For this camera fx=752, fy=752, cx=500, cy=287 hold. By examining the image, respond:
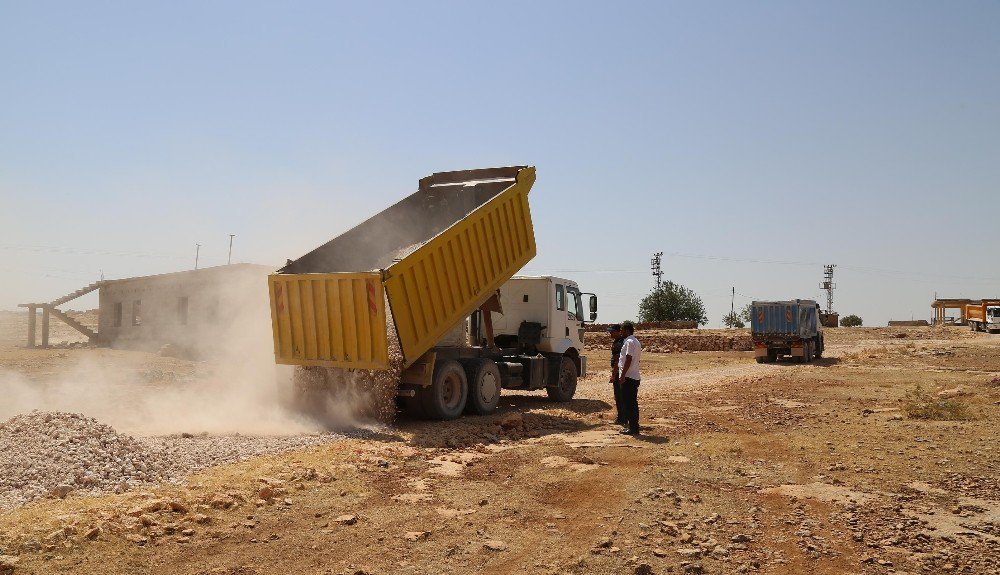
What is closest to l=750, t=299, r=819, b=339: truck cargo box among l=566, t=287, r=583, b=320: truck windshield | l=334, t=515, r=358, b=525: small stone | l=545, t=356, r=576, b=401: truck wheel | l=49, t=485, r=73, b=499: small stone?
l=566, t=287, r=583, b=320: truck windshield

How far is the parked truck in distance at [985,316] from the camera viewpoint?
57094 millimetres

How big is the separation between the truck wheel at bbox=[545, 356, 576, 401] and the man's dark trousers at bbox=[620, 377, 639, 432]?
4.48 m

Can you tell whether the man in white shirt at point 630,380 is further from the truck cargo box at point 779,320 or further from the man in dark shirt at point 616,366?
the truck cargo box at point 779,320

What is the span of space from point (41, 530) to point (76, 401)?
34.7ft

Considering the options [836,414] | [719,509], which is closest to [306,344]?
[719,509]

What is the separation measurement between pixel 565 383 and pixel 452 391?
4333 mm

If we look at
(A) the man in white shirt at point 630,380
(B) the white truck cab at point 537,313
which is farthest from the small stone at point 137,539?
(B) the white truck cab at point 537,313

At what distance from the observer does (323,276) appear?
38.1 ft

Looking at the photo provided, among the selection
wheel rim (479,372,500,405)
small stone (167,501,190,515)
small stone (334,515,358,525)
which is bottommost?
small stone (334,515,358,525)

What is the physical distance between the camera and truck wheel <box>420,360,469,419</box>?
1246cm

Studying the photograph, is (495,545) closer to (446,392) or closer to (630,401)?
(630,401)

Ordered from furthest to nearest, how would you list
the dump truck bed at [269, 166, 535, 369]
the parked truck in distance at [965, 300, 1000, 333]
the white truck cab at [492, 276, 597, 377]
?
the parked truck in distance at [965, 300, 1000, 333], the white truck cab at [492, 276, 597, 377], the dump truck bed at [269, 166, 535, 369]

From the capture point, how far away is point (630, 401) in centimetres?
1167

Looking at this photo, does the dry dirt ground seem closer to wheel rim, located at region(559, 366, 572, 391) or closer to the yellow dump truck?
the yellow dump truck
